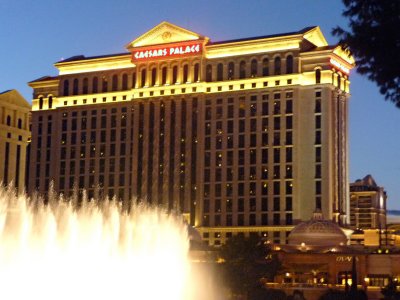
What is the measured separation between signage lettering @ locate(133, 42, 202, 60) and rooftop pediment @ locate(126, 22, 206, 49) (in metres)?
0.94

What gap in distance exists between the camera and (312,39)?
112625 millimetres

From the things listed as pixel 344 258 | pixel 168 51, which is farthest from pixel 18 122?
pixel 344 258

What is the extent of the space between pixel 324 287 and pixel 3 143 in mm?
65435

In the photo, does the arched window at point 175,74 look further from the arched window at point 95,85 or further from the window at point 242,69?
the arched window at point 95,85

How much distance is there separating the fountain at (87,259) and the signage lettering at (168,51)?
3567 cm

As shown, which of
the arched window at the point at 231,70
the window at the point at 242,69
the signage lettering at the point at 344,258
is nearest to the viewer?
the signage lettering at the point at 344,258

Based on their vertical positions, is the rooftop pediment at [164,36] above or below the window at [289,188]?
above

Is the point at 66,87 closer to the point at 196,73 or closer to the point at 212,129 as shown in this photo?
the point at 196,73

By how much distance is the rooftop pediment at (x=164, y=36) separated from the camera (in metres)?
113

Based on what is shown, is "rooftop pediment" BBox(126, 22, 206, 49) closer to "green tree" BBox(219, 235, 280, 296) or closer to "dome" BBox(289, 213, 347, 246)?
"dome" BBox(289, 213, 347, 246)

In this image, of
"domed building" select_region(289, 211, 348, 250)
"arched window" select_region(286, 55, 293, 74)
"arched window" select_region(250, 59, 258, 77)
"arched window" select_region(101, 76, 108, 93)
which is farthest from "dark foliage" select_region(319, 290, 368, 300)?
"arched window" select_region(101, 76, 108, 93)

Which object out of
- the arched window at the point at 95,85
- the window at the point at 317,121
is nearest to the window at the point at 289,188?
the window at the point at 317,121

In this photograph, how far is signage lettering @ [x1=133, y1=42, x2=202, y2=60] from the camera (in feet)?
369

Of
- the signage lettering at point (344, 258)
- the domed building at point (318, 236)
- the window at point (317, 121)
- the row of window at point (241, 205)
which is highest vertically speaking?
the window at point (317, 121)
